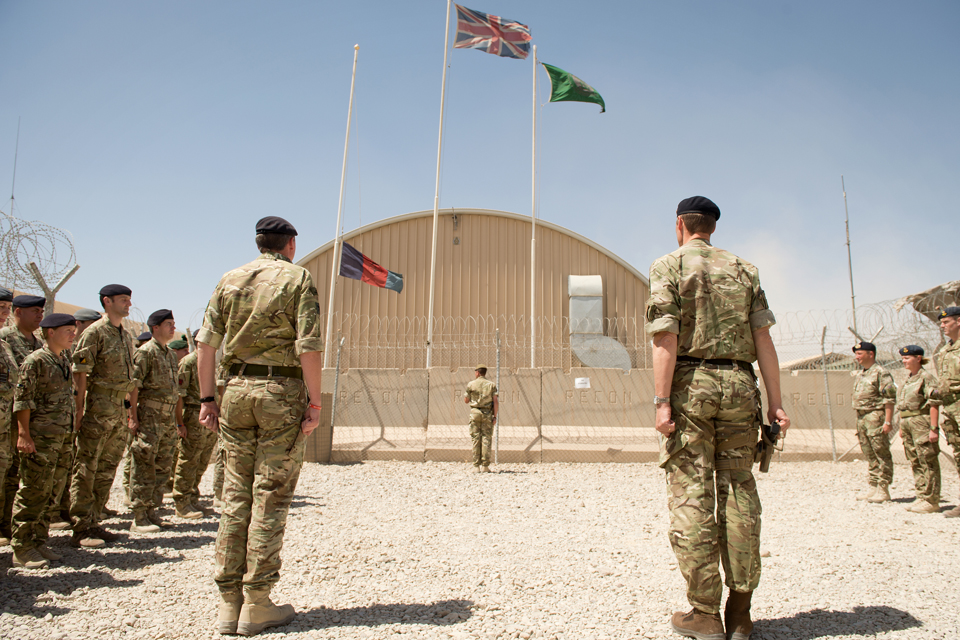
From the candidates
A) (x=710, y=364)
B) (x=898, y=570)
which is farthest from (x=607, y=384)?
(x=710, y=364)

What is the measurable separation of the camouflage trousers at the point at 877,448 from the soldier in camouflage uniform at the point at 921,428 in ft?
0.69

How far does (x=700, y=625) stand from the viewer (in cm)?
254

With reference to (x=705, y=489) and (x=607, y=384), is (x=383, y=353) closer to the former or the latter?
(x=607, y=384)

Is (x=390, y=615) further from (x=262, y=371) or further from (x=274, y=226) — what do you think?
(x=274, y=226)

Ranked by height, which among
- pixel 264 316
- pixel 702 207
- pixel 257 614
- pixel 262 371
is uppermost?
pixel 702 207

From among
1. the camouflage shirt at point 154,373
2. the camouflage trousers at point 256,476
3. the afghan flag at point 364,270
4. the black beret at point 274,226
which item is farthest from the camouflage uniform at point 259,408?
the afghan flag at point 364,270

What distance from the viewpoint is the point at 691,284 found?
2.72 metres

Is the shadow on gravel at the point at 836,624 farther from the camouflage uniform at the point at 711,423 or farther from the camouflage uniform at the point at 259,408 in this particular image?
the camouflage uniform at the point at 259,408

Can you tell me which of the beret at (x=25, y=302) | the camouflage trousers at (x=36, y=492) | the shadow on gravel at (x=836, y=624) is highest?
the beret at (x=25, y=302)

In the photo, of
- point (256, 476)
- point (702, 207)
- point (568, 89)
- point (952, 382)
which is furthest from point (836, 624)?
point (568, 89)

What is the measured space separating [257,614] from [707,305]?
8.43 ft

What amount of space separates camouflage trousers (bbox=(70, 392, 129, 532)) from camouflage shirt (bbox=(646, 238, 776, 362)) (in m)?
4.12

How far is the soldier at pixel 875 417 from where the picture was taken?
21.0ft

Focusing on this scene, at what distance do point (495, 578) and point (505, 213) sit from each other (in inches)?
547
